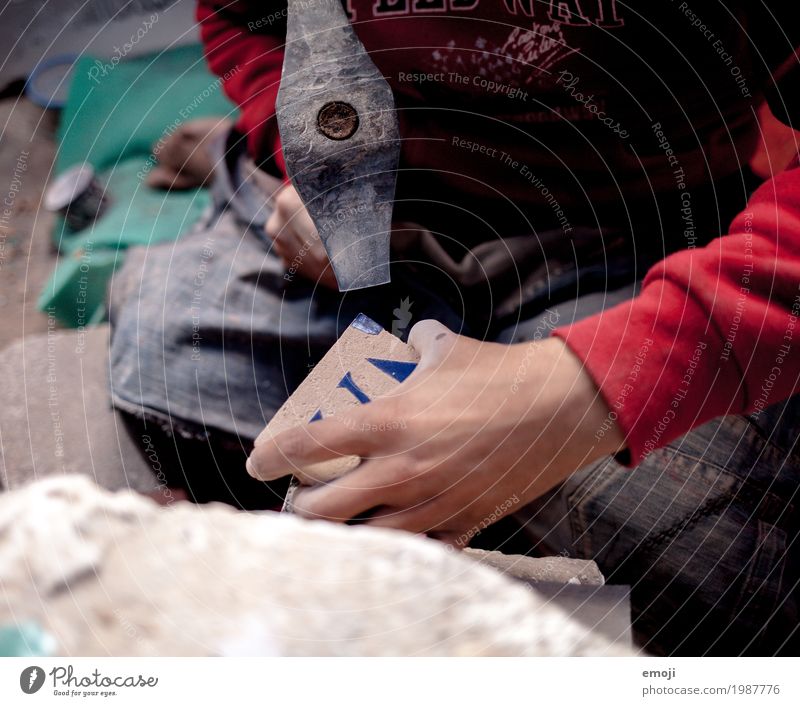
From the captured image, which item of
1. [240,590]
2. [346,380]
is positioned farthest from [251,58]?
[240,590]

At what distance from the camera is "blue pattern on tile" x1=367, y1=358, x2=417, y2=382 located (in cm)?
40

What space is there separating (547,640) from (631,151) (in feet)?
0.89

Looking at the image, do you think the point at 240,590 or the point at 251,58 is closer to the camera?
the point at 240,590

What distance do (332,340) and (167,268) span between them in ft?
0.37

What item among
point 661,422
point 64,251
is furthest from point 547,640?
point 64,251

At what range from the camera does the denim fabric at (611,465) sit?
433 millimetres

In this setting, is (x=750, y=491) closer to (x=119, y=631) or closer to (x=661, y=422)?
(x=661, y=422)

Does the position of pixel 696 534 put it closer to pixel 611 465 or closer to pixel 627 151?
pixel 611 465

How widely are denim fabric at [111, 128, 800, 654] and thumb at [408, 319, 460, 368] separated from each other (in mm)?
21

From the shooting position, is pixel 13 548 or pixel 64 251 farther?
pixel 64 251

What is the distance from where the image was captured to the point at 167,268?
450 mm

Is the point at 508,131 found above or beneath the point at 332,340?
above

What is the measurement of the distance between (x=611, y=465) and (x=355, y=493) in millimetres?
151

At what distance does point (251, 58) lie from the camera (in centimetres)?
46
